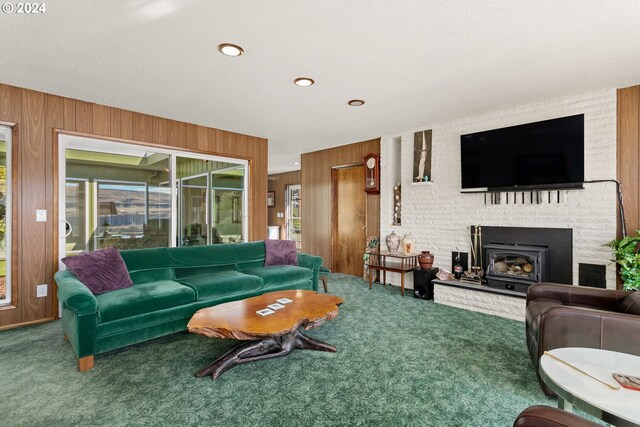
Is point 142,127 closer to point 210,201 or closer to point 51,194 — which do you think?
point 51,194

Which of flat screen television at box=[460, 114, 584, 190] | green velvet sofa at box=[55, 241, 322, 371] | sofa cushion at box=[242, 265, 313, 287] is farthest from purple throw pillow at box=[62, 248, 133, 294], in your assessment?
flat screen television at box=[460, 114, 584, 190]

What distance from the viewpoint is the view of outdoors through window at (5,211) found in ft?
10.6

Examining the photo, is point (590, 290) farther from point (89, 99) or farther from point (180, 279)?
point (89, 99)

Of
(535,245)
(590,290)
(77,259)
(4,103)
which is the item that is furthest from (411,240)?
(4,103)

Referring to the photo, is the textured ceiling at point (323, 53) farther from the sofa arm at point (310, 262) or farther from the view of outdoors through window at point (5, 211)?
the sofa arm at point (310, 262)

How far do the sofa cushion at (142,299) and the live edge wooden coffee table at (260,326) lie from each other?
1.69 feet

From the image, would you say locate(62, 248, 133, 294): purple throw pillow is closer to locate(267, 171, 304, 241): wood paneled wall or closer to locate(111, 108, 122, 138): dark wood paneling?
locate(111, 108, 122, 138): dark wood paneling

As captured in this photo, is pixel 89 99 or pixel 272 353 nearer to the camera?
pixel 272 353

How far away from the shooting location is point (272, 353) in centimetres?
A: 245

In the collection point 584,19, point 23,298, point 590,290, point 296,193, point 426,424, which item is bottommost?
point 426,424

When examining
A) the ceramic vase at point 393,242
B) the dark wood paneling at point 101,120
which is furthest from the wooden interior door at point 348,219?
the dark wood paneling at point 101,120

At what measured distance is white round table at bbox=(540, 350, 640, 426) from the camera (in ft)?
3.40

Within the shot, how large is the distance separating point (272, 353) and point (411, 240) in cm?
297

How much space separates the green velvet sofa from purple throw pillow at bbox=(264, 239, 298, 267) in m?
0.07
